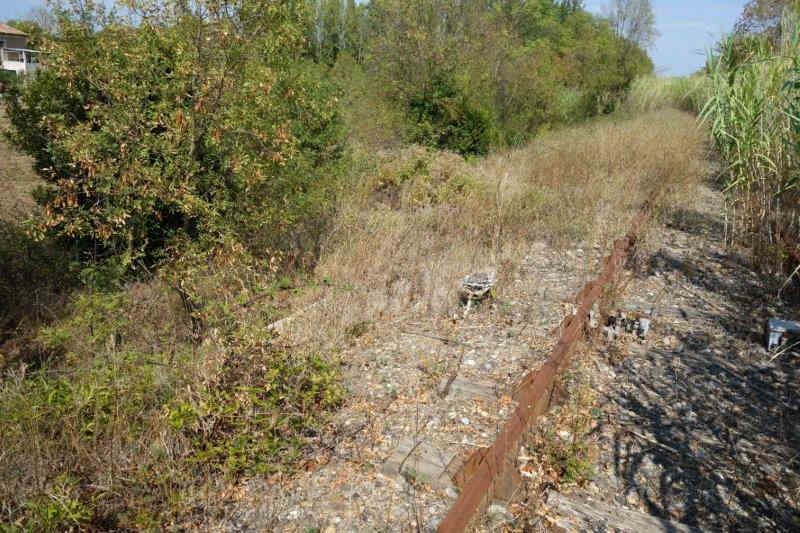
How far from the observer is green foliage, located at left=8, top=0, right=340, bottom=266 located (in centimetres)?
500

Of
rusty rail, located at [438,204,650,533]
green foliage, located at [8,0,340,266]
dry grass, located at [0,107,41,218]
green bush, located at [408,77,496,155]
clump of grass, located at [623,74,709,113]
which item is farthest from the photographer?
clump of grass, located at [623,74,709,113]

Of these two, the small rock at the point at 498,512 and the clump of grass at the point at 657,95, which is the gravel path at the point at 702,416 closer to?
the small rock at the point at 498,512

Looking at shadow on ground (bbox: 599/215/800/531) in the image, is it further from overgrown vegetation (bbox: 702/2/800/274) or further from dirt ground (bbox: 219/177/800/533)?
overgrown vegetation (bbox: 702/2/800/274)

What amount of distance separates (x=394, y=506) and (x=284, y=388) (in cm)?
131

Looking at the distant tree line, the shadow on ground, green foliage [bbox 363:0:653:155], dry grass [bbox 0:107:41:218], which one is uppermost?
green foliage [bbox 363:0:653:155]

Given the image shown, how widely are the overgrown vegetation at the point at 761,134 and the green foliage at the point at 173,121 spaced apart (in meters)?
5.84

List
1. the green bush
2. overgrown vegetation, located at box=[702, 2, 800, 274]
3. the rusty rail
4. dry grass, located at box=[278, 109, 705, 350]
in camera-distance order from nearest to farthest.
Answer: the rusty rail < dry grass, located at box=[278, 109, 705, 350] < overgrown vegetation, located at box=[702, 2, 800, 274] < the green bush

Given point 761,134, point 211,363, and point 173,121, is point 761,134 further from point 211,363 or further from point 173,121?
point 211,363

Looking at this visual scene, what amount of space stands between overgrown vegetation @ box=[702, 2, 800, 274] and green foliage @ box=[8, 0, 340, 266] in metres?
5.84

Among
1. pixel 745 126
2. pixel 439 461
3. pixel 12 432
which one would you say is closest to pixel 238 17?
pixel 12 432

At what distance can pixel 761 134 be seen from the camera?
7.70 metres

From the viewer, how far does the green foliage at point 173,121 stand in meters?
5.00

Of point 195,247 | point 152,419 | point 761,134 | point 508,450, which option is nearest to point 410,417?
point 508,450

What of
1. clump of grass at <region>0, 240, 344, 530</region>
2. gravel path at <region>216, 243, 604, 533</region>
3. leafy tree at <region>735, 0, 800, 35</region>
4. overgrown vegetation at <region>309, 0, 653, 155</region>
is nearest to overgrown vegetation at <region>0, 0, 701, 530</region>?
clump of grass at <region>0, 240, 344, 530</region>
